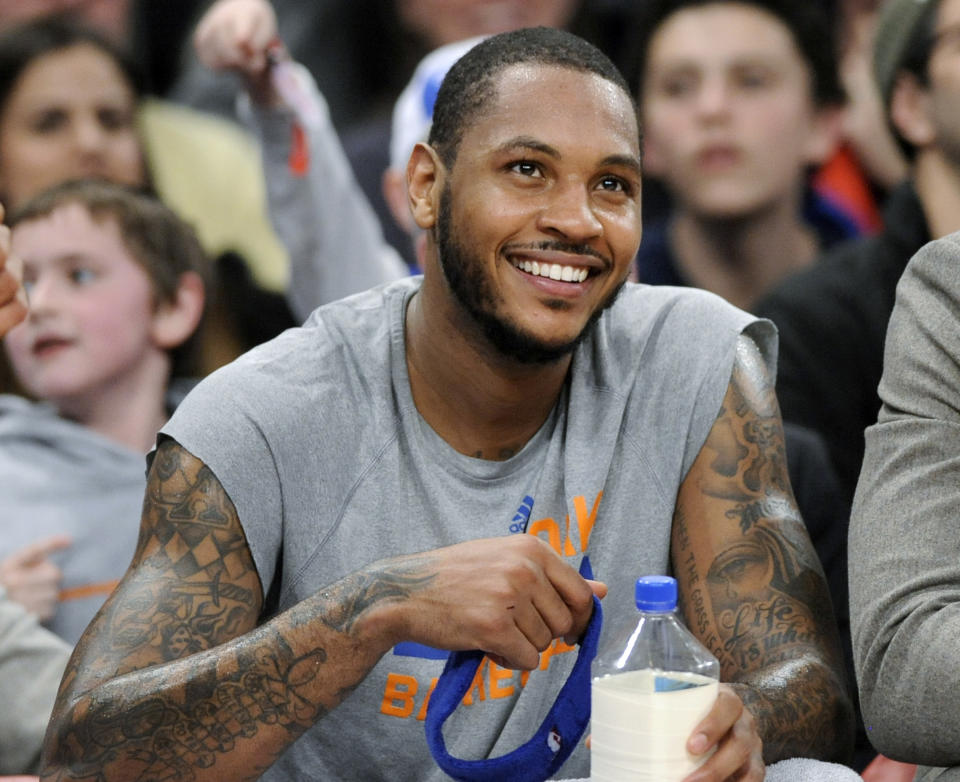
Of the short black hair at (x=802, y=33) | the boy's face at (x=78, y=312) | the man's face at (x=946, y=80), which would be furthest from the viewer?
the short black hair at (x=802, y=33)

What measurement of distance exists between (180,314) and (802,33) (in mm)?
2082

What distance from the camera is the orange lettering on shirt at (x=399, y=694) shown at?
90.4 inches

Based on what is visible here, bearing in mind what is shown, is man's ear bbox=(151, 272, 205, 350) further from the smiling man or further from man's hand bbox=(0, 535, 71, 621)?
the smiling man

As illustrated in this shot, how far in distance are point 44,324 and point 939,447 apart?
2.09 m

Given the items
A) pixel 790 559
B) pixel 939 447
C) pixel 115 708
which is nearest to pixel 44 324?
pixel 115 708

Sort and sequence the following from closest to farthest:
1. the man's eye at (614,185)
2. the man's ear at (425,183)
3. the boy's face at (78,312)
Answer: the man's eye at (614,185) < the man's ear at (425,183) < the boy's face at (78,312)

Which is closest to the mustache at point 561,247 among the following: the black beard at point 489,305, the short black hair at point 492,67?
the black beard at point 489,305

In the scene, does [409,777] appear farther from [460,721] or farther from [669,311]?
[669,311]

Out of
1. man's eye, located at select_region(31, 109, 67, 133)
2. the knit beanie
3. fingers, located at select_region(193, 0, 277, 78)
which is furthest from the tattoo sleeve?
man's eye, located at select_region(31, 109, 67, 133)

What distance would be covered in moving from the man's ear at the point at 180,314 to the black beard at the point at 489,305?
125 cm

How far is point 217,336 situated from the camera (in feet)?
12.4

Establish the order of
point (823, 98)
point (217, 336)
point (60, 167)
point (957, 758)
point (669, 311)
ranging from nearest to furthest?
1. point (957, 758)
2. point (669, 311)
3. point (217, 336)
4. point (60, 167)
5. point (823, 98)

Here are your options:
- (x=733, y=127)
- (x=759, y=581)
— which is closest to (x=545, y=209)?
(x=759, y=581)

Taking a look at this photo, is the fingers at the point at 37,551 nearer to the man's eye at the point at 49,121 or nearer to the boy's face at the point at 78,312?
→ the boy's face at the point at 78,312
